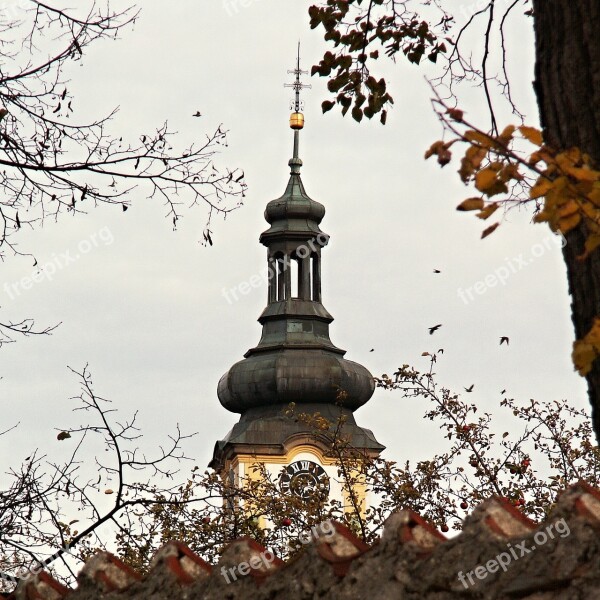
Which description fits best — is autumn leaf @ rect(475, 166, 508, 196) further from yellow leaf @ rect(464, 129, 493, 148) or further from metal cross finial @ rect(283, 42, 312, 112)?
Answer: metal cross finial @ rect(283, 42, 312, 112)

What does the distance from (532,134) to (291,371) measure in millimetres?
49170

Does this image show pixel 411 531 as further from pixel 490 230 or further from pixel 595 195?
pixel 595 195

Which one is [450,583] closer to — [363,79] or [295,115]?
[363,79]

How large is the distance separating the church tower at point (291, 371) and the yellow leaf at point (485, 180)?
143 ft

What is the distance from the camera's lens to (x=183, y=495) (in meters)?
9.30

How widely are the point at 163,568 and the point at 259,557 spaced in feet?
1.46

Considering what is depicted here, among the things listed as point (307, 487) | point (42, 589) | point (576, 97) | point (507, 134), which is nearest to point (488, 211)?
point (507, 134)

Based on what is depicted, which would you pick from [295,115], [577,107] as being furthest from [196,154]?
[295,115]

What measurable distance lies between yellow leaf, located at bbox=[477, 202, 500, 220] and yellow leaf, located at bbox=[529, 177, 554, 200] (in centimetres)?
13

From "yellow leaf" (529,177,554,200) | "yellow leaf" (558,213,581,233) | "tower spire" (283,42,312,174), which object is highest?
"tower spire" (283,42,312,174)

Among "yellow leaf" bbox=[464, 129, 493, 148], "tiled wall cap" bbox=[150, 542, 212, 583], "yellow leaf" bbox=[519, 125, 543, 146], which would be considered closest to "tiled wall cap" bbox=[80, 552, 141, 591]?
"tiled wall cap" bbox=[150, 542, 212, 583]

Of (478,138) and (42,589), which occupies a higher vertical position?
(478,138)

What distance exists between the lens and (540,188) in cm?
384

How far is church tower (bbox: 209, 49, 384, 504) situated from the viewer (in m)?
51.1
